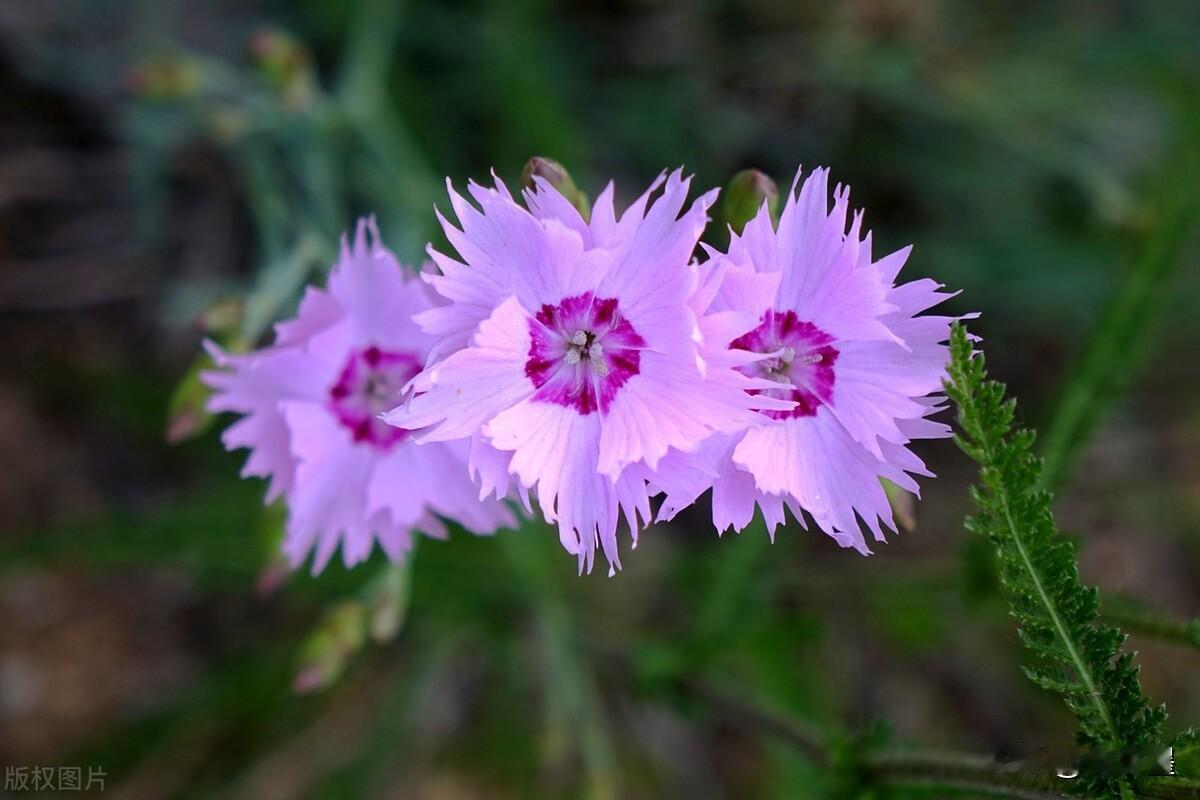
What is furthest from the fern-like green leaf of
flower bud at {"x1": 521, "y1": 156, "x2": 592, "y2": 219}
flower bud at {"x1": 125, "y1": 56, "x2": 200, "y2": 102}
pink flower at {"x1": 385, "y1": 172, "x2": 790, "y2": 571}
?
flower bud at {"x1": 125, "y1": 56, "x2": 200, "y2": 102}

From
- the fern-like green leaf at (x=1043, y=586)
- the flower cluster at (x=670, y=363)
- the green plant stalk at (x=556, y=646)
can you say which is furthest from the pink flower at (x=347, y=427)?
the green plant stalk at (x=556, y=646)

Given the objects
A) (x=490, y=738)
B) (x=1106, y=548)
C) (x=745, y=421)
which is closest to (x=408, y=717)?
(x=490, y=738)

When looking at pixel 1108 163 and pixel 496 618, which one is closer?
pixel 496 618

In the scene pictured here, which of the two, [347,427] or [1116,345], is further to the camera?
[1116,345]

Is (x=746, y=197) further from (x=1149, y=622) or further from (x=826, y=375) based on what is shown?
(x=1149, y=622)

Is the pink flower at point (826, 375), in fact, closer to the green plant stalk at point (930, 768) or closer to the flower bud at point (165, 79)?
the green plant stalk at point (930, 768)

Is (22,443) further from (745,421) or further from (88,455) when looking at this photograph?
(745,421)

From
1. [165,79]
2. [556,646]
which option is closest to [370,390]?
[556,646]
